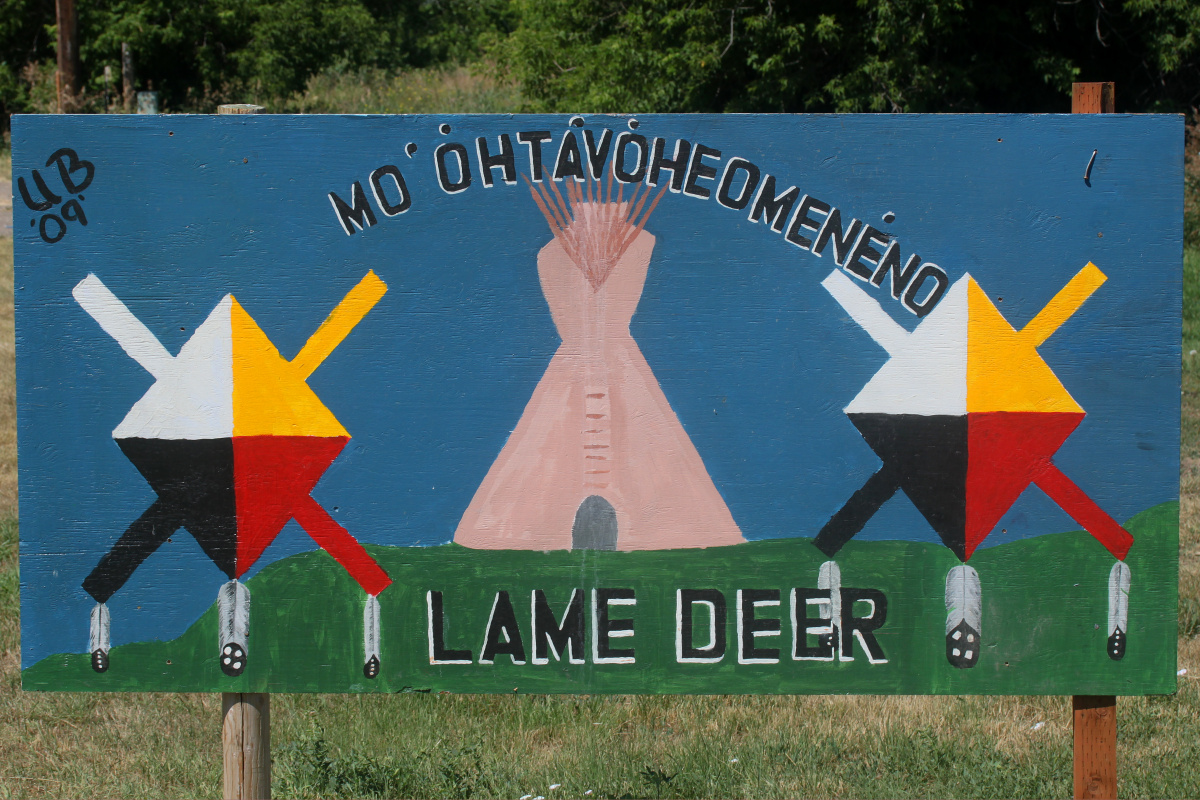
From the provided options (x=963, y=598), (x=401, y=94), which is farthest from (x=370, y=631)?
(x=401, y=94)

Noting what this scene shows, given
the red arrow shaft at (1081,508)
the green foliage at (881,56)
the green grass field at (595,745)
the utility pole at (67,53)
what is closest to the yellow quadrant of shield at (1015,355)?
the red arrow shaft at (1081,508)

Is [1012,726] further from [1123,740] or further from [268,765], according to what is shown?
[268,765]

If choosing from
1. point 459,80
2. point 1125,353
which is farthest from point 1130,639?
point 459,80

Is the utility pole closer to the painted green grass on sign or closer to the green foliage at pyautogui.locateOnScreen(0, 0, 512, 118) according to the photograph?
the green foliage at pyautogui.locateOnScreen(0, 0, 512, 118)

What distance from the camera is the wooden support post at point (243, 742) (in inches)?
94.7

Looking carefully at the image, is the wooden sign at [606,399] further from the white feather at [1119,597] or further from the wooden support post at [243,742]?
the wooden support post at [243,742]

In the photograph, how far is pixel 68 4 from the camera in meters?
16.3

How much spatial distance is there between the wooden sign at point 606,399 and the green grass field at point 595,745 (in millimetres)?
1095

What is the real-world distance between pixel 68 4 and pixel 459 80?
1147 cm

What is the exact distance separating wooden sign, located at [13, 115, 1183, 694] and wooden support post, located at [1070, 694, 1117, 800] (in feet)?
0.25

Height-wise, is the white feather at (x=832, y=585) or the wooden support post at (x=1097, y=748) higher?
the white feather at (x=832, y=585)

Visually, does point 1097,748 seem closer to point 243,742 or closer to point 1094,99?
point 1094,99

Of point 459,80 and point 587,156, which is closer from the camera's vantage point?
point 587,156

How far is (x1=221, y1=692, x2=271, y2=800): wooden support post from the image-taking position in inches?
94.7
